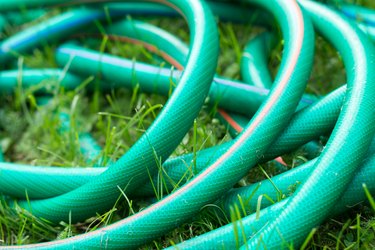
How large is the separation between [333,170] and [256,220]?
0.26 m

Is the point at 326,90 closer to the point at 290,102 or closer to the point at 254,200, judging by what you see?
the point at 290,102

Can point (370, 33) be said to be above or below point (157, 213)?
above

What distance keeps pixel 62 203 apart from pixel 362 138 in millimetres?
960

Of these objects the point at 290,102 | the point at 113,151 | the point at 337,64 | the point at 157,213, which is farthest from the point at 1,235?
the point at 337,64

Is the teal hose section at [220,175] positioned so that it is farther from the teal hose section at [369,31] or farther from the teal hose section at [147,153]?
the teal hose section at [369,31]

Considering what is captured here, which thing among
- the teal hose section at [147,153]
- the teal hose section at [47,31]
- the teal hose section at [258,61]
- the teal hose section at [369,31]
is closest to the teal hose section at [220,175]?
the teal hose section at [147,153]

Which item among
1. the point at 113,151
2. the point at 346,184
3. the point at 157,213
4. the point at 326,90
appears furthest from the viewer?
the point at 326,90

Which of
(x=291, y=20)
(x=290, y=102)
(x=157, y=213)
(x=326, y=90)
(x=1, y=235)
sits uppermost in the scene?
(x=291, y=20)

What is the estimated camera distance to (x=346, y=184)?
1.60 metres

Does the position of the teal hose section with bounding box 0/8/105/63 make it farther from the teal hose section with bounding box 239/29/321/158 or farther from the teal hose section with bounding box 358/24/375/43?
the teal hose section with bounding box 358/24/375/43

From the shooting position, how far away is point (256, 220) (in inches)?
64.8

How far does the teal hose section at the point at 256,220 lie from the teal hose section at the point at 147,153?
0.30 metres

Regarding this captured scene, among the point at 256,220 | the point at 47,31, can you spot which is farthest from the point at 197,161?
the point at 47,31

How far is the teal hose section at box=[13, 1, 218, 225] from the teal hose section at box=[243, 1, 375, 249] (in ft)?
1.48
